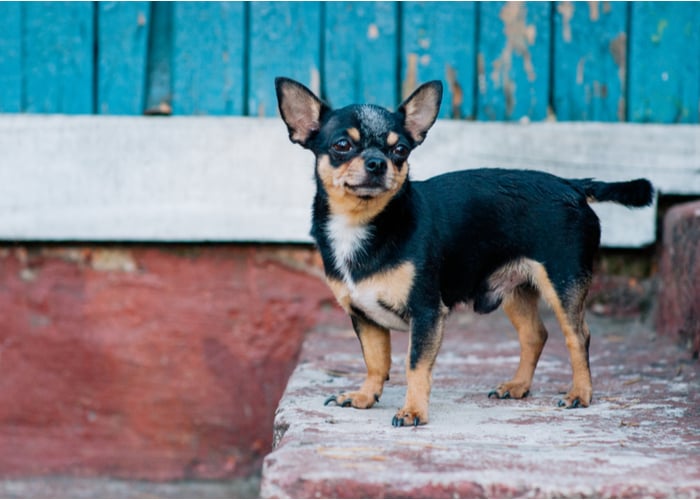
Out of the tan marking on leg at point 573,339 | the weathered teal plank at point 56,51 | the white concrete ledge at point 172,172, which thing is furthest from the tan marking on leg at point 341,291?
the weathered teal plank at point 56,51

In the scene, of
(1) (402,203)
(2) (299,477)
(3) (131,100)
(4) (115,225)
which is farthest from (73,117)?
(2) (299,477)

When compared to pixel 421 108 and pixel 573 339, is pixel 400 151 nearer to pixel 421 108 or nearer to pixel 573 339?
pixel 421 108

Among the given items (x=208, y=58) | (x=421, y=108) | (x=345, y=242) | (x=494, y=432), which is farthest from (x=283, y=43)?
(x=494, y=432)

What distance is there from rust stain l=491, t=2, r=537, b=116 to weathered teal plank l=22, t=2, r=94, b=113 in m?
2.04

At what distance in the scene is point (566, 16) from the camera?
4641mm

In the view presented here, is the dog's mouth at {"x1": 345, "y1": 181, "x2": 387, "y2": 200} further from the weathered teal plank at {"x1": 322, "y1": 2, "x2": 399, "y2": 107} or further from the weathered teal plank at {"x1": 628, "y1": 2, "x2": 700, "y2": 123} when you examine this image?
the weathered teal plank at {"x1": 628, "y1": 2, "x2": 700, "y2": 123}

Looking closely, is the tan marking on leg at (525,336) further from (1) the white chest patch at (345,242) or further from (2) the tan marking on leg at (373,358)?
(1) the white chest patch at (345,242)

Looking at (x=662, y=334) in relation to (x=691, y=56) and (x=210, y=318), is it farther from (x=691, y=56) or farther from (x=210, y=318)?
(x=210, y=318)

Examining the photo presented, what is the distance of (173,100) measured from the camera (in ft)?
15.2

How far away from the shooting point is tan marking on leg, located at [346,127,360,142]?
2995 millimetres

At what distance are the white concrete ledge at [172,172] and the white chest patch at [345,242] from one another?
4.64 feet

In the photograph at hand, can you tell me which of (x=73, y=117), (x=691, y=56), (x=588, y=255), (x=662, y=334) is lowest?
(x=662, y=334)

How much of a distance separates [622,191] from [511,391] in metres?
0.86

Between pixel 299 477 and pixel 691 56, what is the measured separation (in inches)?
137
